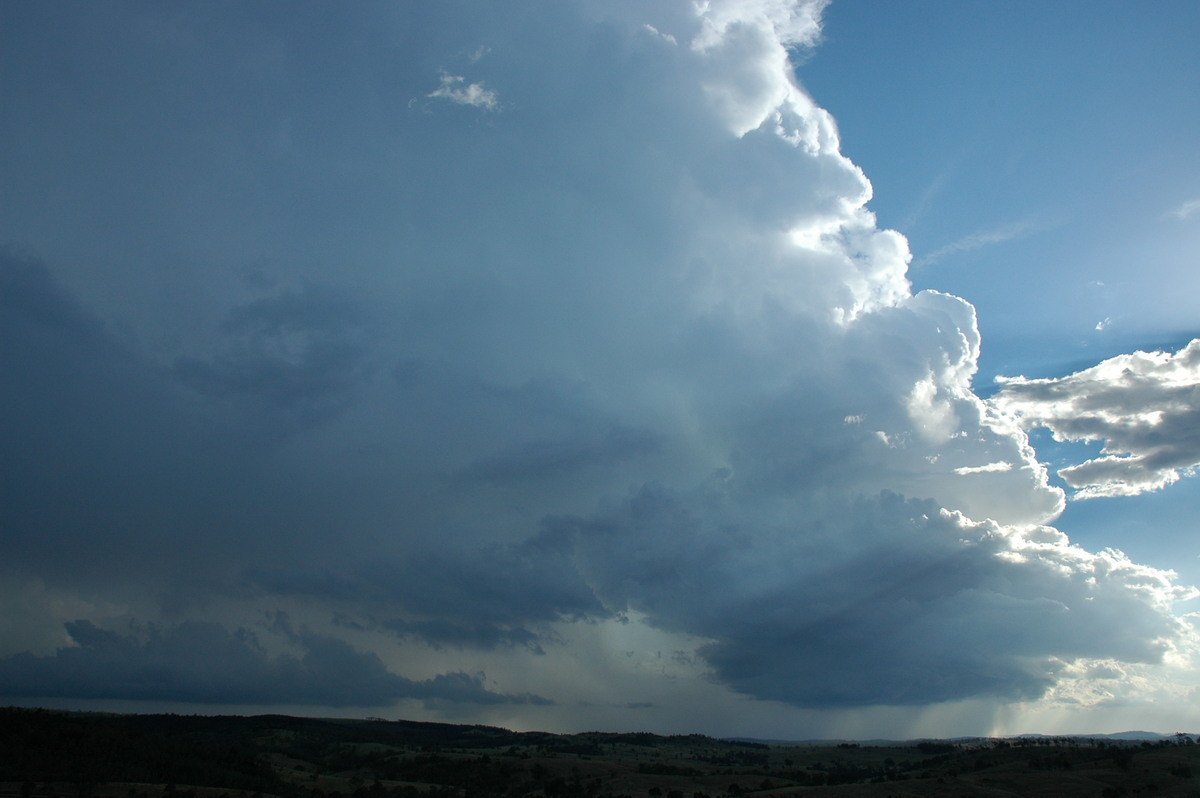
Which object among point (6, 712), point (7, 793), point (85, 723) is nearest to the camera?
point (7, 793)

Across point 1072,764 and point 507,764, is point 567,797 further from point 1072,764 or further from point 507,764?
point 1072,764

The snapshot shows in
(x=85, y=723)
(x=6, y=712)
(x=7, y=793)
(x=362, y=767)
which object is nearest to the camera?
(x=7, y=793)

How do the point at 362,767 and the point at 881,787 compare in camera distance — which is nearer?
the point at 881,787

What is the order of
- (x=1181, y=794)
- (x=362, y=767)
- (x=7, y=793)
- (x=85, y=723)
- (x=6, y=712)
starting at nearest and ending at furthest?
(x=7, y=793)
(x=1181, y=794)
(x=6, y=712)
(x=85, y=723)
(x=362, y=767)

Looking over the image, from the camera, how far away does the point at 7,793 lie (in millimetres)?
74875

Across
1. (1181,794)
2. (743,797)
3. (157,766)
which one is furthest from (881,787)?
(157,766)

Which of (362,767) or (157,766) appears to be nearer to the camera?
(157,766)

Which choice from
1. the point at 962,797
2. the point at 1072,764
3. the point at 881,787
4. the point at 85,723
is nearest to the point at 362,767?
the point at 85,723

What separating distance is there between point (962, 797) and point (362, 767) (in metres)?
123

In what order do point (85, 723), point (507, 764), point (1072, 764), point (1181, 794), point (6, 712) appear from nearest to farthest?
point (1181, 794) < point (6, 712) < point (85, 723) < point (1072, 764) < point (507, 764)

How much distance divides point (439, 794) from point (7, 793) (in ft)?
188

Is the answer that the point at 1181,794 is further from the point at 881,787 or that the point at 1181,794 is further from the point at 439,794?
the point at 439,794

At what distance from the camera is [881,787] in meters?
115

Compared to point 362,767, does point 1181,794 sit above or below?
above
